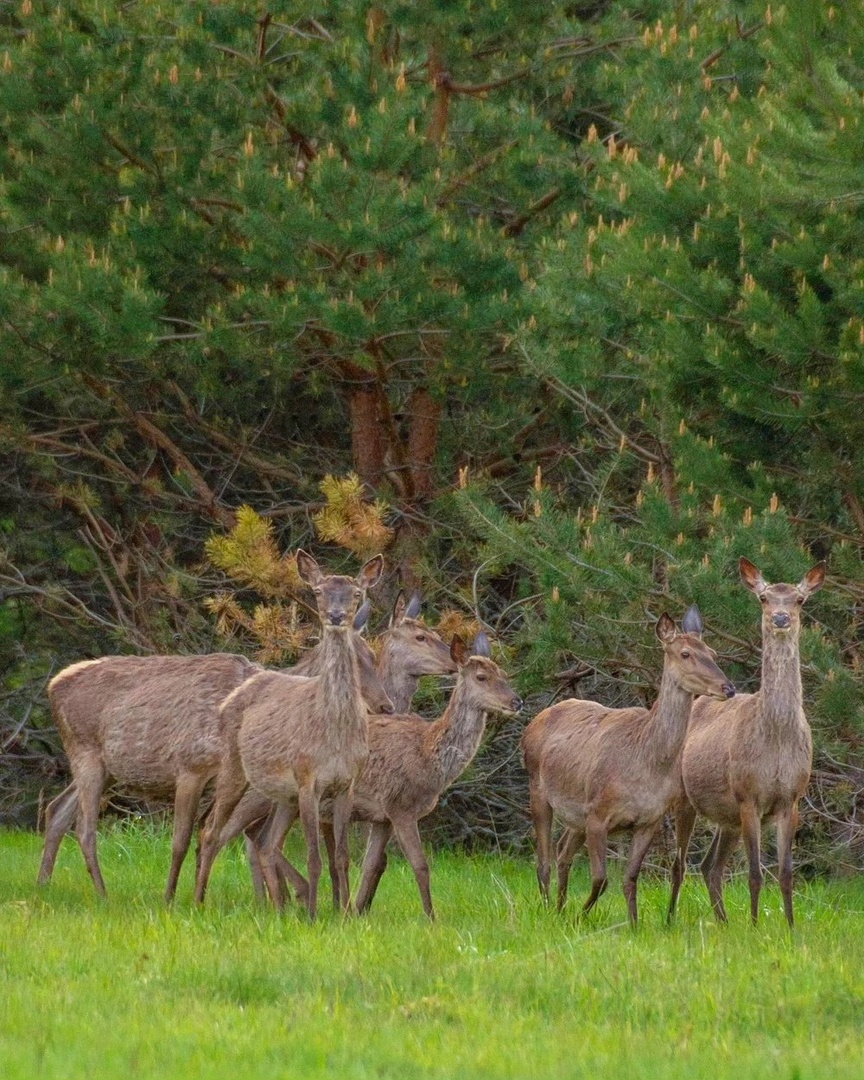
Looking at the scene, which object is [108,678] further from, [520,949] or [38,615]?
[38,615]

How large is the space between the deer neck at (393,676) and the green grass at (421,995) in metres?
2.77

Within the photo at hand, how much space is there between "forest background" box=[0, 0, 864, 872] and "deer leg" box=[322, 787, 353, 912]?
233 centimetres

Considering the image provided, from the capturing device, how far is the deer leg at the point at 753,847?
33.0ft

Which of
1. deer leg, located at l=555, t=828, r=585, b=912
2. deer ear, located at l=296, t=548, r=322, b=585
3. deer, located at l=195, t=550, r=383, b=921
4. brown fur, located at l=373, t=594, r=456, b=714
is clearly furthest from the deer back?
deer leg, located at l=555, t=828, r=585, b=912

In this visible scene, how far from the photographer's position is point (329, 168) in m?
13.3

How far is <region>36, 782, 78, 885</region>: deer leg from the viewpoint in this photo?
12.3 m

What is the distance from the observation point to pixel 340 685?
10562 millimetres

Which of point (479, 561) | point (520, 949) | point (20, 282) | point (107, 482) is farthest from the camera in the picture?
point (107, 482)

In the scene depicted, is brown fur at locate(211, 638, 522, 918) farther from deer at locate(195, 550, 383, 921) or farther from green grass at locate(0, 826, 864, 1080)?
green grass at locate(0, 826, 864, 1080)

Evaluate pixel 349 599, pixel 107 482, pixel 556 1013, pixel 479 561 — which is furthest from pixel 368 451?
pixel 556 1013

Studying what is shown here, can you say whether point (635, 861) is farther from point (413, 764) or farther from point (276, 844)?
point (276, 844)

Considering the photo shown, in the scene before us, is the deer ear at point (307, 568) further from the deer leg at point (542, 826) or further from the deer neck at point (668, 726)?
the deer neck at point (668, 726)

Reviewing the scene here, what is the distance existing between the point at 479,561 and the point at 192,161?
389 cm

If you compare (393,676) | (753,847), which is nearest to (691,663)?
(753,847)
